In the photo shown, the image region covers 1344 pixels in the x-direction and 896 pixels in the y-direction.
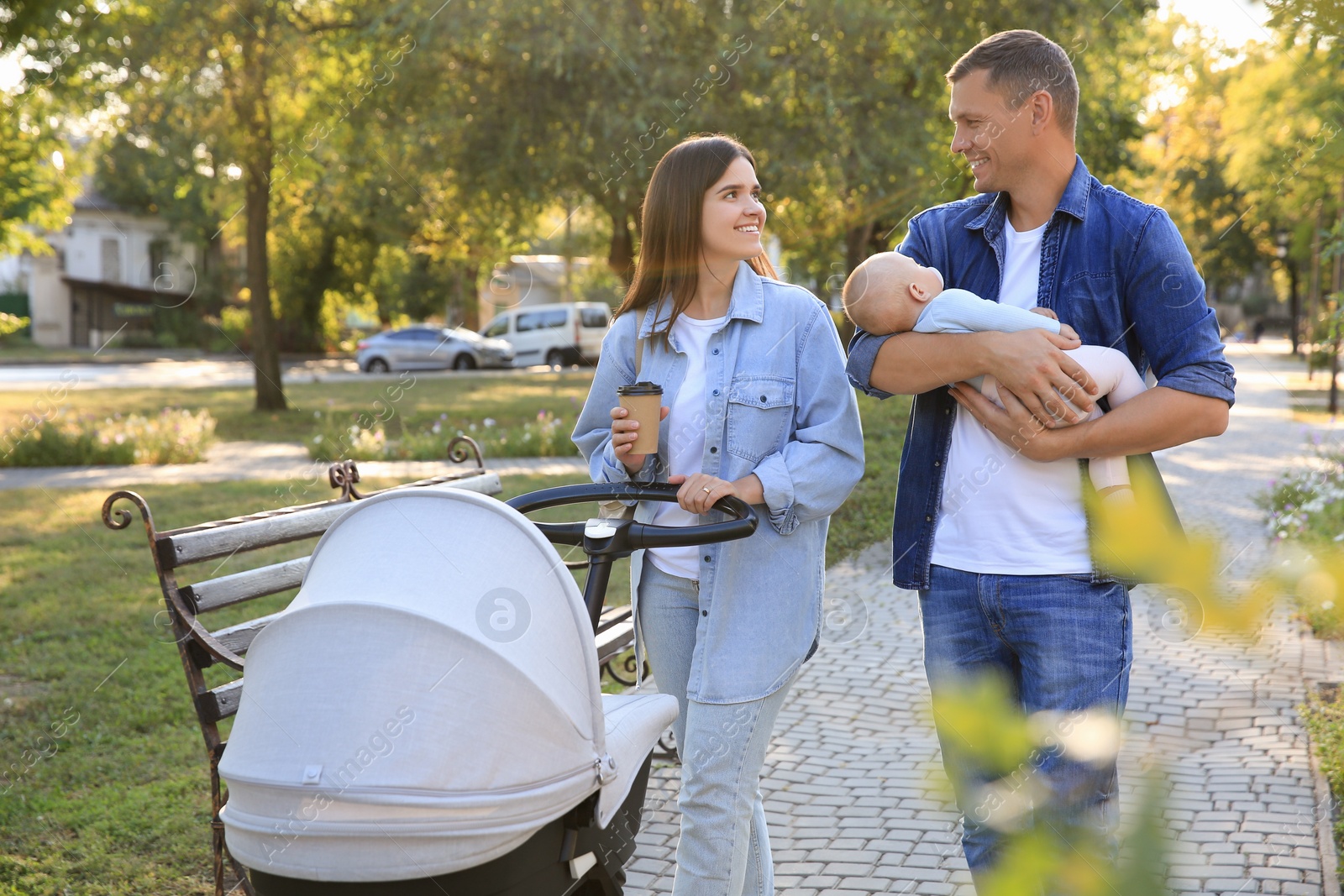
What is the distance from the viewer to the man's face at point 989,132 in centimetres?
236

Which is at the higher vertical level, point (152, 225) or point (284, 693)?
point (152, 225)

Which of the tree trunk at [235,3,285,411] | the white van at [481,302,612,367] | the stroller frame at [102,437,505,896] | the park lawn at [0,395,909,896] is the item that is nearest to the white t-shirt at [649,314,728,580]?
the stroller frame at [102,437,505,896]

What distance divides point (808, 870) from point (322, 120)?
17233 mm

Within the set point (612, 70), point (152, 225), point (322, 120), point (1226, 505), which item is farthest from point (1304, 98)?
point (152, 225)

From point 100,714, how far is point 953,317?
16.1ft

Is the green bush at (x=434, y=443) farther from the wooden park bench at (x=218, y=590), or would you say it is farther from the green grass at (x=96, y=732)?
the wooden park bench at (x=218, y=590)

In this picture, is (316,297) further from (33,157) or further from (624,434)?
(624,434)

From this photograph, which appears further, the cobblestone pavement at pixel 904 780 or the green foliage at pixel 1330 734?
the green foliage at pixel 1330 734

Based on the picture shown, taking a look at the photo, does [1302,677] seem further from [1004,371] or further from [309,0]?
[309,0]

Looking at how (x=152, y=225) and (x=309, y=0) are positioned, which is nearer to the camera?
(x=309, y=0)

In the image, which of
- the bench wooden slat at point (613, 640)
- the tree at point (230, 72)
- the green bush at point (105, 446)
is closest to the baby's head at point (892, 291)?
the bench wooden slat at point (613, 640)

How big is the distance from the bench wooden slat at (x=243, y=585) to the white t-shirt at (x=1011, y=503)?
2.08 meters

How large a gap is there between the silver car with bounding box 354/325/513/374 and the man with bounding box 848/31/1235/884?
111ft

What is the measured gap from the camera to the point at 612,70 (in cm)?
1570
